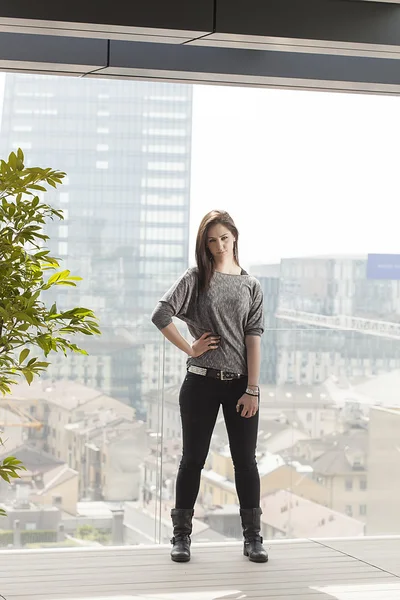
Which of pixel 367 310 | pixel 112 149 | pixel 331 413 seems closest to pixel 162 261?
pixel 112 149

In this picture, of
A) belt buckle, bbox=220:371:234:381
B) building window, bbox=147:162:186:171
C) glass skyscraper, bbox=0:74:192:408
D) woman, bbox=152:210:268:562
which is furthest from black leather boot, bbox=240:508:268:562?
building window, bbox=147:162:186:171

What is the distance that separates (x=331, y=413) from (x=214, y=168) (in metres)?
5.25

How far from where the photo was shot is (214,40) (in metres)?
3.60

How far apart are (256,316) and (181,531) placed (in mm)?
989

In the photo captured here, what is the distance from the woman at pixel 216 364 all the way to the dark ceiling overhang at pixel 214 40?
2.19ft

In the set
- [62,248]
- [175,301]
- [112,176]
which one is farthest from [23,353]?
[112,176]

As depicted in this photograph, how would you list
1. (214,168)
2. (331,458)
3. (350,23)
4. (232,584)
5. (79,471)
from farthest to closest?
(214,168)
(331,458)
(79,471)
(232,584)
(350,23)

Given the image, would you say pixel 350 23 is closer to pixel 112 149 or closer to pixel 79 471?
pixel 79 471

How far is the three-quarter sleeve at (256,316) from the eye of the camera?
420 cm

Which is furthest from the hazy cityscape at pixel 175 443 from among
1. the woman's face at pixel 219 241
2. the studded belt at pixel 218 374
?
the woman's face at pixel 219 241

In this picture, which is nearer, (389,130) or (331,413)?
(331,413)

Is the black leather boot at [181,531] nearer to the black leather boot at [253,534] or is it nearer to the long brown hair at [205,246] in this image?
the black leather boot at [253,534]

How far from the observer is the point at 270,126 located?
36.8 ft

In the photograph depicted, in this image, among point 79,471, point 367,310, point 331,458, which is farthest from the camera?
point 367,310
